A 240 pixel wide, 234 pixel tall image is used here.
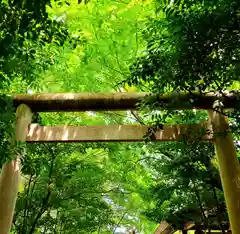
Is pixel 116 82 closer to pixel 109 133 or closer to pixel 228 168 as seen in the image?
pixel 109 133

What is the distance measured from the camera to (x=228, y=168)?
136 inches

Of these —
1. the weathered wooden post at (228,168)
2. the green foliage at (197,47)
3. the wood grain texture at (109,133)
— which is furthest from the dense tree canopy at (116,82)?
the weathered wooden post at (228,168)

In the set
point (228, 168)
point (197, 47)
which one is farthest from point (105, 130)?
point (197, 47)

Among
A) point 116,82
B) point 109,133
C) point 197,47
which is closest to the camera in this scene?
point 197,47

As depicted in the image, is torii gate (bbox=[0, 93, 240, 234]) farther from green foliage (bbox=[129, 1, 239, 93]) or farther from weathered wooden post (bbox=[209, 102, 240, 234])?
green foliage (bbox=[129, 1, 239, 93])

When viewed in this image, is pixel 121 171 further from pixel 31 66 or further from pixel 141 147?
pixel 31 66

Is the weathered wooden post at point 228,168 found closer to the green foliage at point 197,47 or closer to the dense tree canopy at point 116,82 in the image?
the dense tree canopy at point 116,82

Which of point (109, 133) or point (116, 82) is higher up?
point (116, 82)

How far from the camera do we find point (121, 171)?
5590 millimetres

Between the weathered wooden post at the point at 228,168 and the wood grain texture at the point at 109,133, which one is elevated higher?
the wood grain texture at the point at 109,133

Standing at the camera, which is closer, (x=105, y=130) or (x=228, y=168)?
(x=228, y=168)

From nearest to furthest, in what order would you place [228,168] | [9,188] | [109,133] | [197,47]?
[197,47] < [9,188] < [228,168] < [109,133]

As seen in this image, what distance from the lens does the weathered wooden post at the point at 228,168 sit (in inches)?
129

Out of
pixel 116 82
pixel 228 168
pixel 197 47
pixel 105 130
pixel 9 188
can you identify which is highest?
pixel 116 82
